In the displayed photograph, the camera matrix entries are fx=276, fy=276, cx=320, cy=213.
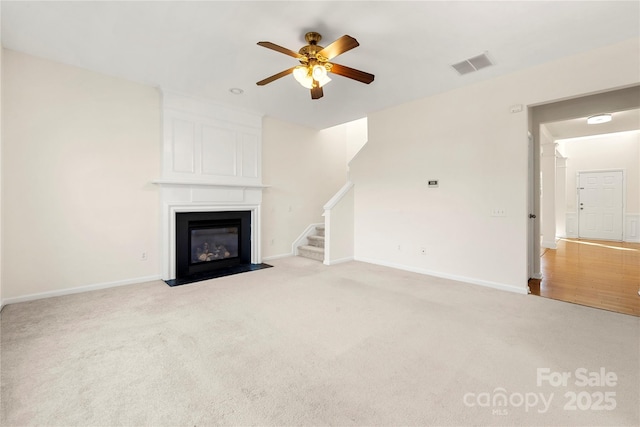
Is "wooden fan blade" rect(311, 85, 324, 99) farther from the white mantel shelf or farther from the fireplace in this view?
the fireplace

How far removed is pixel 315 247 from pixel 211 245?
2087 mm

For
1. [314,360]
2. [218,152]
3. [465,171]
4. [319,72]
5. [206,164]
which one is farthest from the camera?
[218,152]

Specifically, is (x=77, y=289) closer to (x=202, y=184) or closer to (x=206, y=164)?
(x=202, y=184)

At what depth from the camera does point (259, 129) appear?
5211 mm

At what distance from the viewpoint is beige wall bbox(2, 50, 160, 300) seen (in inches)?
125

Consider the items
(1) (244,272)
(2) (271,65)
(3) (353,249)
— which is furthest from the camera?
(3) (353,249)

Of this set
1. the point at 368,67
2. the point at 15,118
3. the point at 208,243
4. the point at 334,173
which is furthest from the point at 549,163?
the point at 15,118

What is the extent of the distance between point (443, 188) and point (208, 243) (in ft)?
13.1

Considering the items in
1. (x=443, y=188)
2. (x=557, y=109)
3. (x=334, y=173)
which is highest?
(x=557, y=109)

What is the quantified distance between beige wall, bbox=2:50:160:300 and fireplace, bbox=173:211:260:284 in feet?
1.27

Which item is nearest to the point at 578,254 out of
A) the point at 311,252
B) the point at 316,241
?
the point at 316,241

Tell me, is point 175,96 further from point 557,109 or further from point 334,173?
point 557,109

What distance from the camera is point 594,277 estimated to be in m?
4.23

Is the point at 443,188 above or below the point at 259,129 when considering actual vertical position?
below
